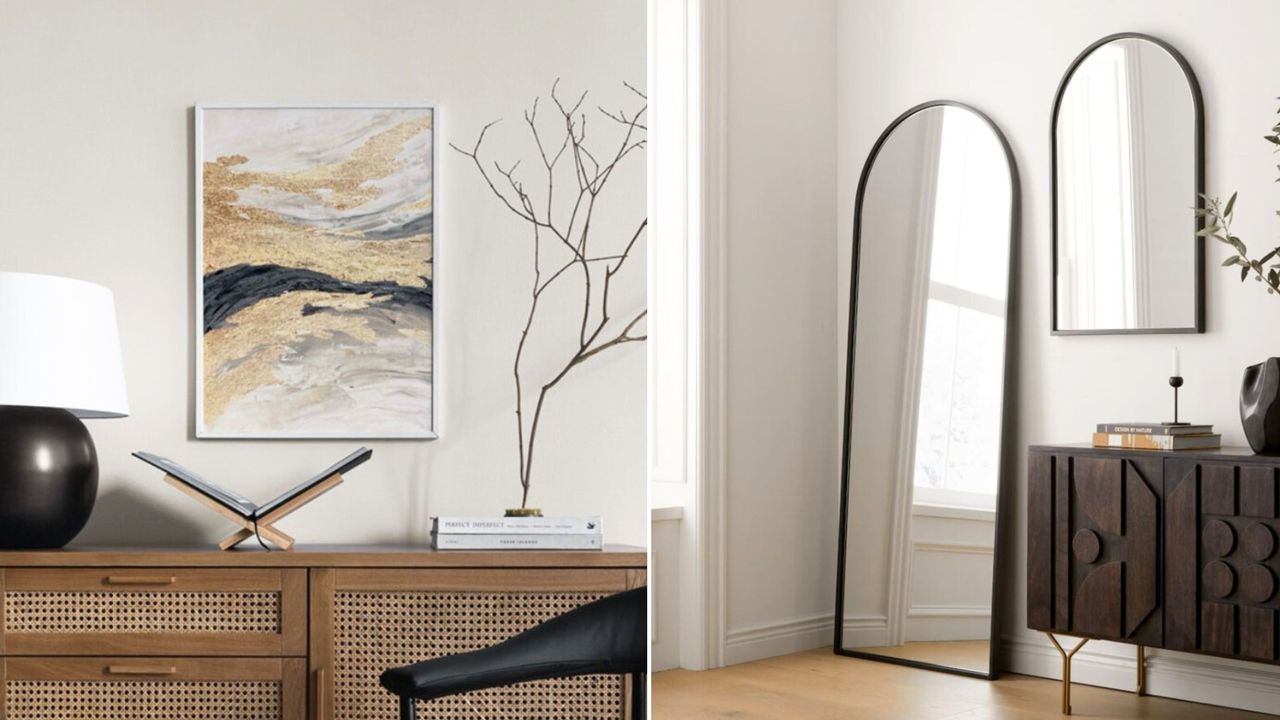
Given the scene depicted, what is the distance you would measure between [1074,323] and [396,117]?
1.60 metres

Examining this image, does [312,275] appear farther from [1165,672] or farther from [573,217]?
[1165,672]

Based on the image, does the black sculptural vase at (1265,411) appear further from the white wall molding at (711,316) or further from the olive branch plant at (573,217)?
the olive branch plant at (573,217)

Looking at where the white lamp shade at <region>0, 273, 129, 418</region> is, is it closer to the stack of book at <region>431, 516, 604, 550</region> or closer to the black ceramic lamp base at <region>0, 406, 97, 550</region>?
the black ceramic lamp base at <region>0, 406, 97, 550</region>

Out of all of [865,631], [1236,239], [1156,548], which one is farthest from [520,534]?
[1236,239]

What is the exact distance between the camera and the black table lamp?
71.3 inches

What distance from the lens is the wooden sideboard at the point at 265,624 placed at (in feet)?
5.89

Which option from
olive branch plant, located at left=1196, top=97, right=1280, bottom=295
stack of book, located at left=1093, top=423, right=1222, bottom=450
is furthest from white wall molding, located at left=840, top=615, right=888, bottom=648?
olive branch plant, located at left=1196, top=97, right=1280, bottom=295

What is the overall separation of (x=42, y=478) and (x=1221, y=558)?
223 cm

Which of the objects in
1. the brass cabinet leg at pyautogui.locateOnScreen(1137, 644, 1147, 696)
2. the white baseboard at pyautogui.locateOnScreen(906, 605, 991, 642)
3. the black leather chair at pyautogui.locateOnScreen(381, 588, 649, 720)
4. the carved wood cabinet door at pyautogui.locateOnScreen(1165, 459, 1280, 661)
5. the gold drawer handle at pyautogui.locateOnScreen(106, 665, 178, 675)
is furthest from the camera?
the white baseboard at pyautogui.locateOnScreen(906, 605, 991, 642)

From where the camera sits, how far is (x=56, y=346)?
1.85 m

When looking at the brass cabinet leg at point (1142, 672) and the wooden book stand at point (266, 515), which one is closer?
the wooden book stand at point (266, 515)

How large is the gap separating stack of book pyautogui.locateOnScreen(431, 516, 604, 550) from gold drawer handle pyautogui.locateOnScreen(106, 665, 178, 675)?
50cm

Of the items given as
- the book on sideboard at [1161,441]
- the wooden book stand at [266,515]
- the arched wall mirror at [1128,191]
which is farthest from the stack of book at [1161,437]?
the wooden book stand at [266,515]

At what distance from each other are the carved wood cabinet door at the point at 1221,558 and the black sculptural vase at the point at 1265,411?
0.32ft
